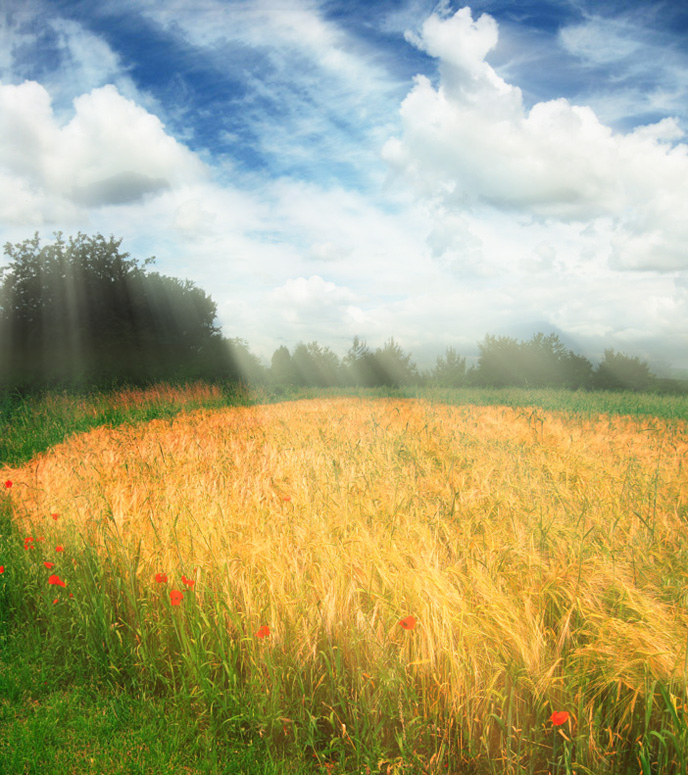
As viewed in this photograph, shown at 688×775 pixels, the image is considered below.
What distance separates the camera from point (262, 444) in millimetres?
6812

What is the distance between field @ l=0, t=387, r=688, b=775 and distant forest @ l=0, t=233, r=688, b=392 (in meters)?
19.1

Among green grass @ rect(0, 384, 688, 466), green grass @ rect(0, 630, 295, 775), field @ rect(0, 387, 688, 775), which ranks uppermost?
green grass @ rect(0, 384, 688, 466)

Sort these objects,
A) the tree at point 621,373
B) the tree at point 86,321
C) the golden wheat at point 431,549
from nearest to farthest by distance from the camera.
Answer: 1. the golden wheat at point 431,549
2. the tree at point 86,321
3. the tree at point 621,373

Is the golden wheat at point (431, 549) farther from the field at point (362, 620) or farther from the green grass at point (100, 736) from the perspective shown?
the green grass at point (100, 736)

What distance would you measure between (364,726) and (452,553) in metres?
1.32

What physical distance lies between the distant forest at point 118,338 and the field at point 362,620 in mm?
19097

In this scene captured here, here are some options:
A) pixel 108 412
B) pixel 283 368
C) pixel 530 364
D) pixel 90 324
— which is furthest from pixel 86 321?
pixel 530 364

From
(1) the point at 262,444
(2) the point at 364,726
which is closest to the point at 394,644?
(2) the point at 364,726

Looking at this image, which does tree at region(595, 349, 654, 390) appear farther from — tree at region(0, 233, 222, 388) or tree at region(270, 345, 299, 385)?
tree at region(0, 233, 222, 388)

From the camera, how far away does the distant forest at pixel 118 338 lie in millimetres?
21750

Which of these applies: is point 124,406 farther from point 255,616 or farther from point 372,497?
point 255,616

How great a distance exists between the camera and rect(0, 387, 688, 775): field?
6.22 feet

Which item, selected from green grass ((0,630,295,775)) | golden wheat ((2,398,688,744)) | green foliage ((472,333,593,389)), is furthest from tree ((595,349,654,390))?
green grass ((0,630,295,775))

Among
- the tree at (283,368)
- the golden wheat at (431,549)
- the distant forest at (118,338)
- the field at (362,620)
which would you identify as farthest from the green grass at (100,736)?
the tree at (283,368)
